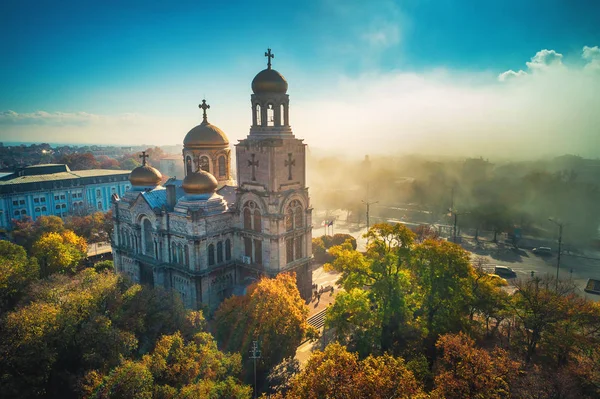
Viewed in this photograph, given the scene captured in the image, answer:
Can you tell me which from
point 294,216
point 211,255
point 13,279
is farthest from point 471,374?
point 13,279

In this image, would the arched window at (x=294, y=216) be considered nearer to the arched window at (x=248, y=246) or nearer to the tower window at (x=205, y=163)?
the arched window at (x=248, y=246)

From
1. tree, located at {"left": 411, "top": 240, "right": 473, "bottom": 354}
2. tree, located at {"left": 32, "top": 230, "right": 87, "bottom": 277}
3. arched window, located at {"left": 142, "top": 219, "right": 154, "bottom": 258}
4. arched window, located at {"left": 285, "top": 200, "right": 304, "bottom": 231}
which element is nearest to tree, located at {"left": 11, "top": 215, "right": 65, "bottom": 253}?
tree, located at {"left": 32, "top": 230, "right": 87, "bottom": 277}

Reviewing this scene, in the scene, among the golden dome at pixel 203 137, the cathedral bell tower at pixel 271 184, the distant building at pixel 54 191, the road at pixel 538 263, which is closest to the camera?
the cathedral bell tower at pixel 271 184

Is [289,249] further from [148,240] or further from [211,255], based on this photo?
[148,240]

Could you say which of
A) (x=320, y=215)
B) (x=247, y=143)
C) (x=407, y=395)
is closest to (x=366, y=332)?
(x=407, y=395)

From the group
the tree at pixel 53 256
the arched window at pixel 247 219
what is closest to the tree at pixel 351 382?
the arched window at pixel 247 219

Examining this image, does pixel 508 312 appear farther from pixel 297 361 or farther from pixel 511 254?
pixel 511 254
